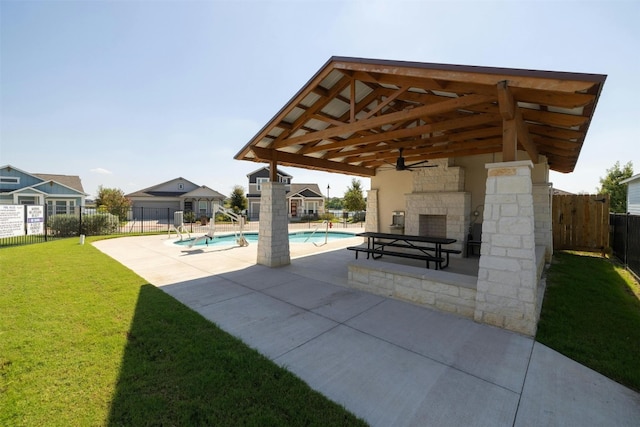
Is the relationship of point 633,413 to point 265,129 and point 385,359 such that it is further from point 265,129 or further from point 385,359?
point 265,129

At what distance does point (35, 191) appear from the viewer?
73.0 ft

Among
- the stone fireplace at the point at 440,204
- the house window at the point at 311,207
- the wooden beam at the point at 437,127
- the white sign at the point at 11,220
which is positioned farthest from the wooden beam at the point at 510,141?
the house window at the point at 311,207

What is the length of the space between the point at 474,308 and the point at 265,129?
5998mm

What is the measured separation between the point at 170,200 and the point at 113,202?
5.61 m

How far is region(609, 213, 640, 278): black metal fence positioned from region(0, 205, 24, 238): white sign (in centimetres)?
1978

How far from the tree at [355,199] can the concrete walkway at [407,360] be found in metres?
24.6

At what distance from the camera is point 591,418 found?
2.16m

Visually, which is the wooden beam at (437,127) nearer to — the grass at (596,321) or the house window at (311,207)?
the grass at (596,321)

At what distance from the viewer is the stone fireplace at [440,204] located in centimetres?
871

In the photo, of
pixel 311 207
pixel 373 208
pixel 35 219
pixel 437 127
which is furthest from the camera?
pixel 311 207

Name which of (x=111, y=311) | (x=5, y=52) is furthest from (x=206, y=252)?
(x=5, y=52)

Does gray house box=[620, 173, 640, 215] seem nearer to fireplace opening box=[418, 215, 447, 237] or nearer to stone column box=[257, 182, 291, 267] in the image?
fireplace opening box=[418, 215, 447, 237]

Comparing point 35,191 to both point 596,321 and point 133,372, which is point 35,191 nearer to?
point 133,372

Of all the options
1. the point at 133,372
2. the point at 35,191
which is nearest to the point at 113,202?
the point at 35,191
